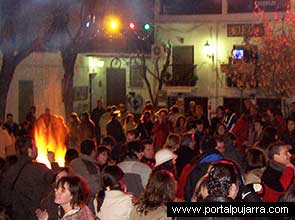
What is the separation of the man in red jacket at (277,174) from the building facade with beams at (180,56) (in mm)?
19645

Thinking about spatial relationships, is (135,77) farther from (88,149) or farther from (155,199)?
(155,199)

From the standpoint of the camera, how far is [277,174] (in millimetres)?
8570

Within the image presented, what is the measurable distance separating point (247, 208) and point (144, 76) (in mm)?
24081

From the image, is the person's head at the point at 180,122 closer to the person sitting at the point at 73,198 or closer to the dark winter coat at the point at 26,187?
the dark winter coat at the point at 26,187

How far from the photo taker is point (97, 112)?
20062mm

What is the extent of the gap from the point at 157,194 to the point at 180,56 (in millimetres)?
24350

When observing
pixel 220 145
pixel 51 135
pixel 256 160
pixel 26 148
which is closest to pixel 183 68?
pixel 51 135

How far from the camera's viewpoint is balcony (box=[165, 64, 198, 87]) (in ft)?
101

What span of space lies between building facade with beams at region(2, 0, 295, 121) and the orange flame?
1207cm

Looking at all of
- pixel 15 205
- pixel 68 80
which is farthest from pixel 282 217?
pixel 68 80

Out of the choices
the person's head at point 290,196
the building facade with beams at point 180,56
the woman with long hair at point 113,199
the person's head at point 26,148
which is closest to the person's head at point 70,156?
the person's head at point 26,148

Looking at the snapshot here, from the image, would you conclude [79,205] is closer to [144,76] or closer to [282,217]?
[282,217]

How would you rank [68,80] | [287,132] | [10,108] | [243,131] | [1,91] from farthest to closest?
1. [10,108]
2. [68,80]
3. [1,91]
4. [243,131]
5. [287,132]

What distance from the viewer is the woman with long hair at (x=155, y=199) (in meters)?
6.86
